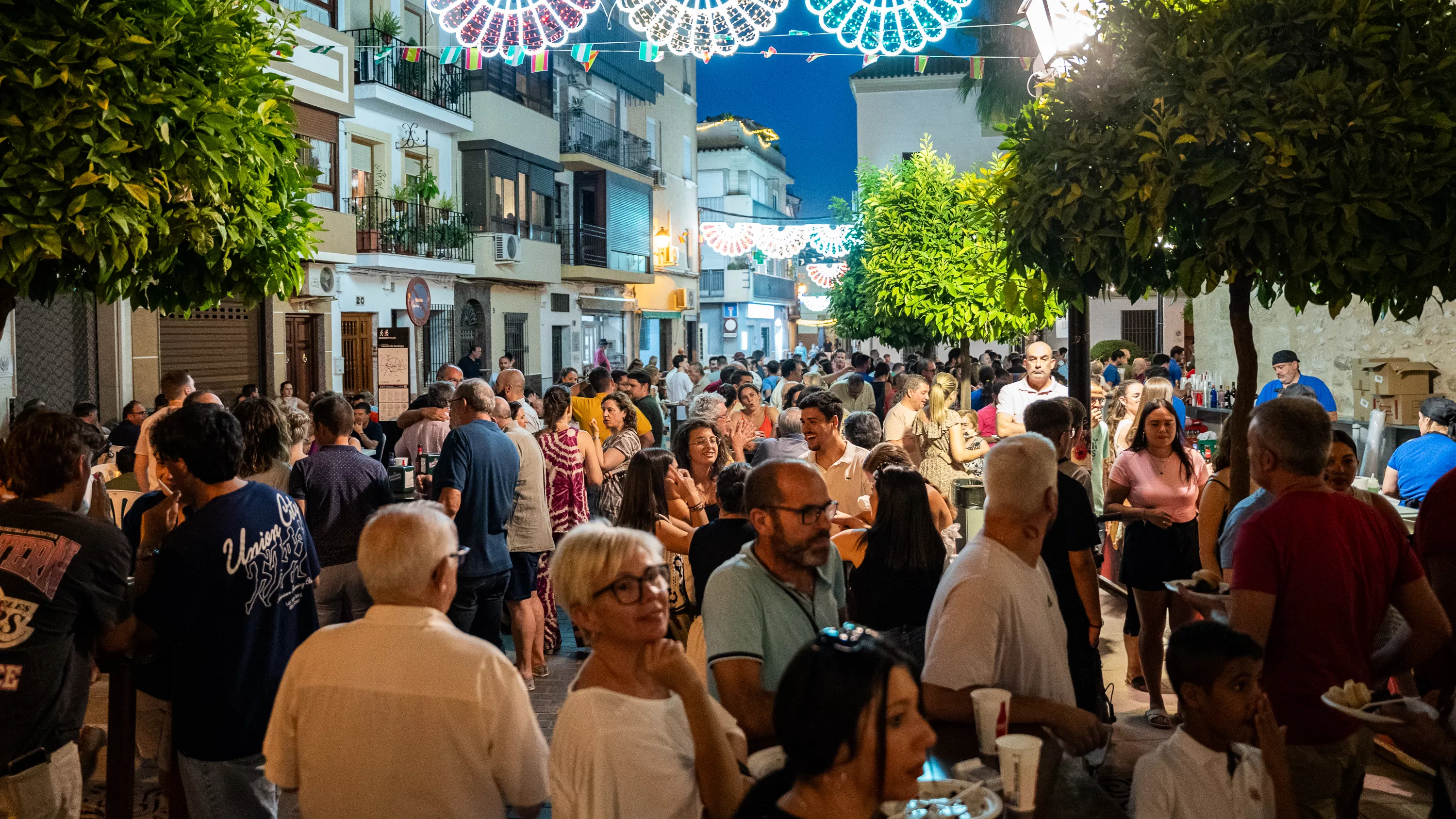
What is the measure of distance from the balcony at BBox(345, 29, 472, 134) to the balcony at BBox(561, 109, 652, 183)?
6.43 m

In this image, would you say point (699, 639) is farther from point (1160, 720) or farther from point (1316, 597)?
point (1160, 720)

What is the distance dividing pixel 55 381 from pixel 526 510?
32.3 ft

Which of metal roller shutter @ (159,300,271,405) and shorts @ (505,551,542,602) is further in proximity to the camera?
metal roller shutter @ (159,300,271,405)

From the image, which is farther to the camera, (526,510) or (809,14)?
(809,14)

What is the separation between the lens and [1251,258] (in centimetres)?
408

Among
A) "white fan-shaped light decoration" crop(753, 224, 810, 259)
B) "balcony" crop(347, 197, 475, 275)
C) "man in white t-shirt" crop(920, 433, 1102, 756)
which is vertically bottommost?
"man in white t-shirt" crop(920, 433, 1102, 756)

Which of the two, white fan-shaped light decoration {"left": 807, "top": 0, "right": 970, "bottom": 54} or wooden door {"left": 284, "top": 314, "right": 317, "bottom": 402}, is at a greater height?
white fan-shaped light decoration {"left": 807, "top": 0, "right": 970, "bottom": 54}

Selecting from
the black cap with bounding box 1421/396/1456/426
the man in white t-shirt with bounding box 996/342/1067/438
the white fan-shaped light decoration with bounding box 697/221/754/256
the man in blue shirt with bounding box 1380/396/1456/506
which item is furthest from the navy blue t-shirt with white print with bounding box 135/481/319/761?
the white fan-shaped light decoration with bounding box 697/221/754/256

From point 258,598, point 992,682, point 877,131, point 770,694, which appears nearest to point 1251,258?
point 992,682

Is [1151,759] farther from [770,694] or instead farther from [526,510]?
[526,510]

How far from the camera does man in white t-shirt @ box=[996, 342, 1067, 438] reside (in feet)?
27.9

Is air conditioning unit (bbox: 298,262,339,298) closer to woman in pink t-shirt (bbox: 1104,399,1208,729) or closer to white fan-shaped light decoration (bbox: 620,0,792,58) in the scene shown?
white fan-shaped light decoration (bbox: 620,0,792,58)

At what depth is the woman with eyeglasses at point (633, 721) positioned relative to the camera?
2.48 meters

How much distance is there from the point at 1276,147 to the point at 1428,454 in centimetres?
354
